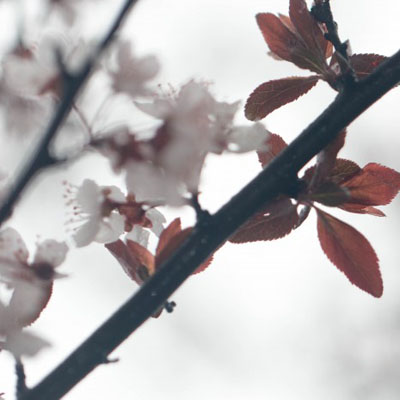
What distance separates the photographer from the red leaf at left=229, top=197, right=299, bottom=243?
1.18 meters

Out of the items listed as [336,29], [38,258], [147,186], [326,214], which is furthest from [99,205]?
[336,29]

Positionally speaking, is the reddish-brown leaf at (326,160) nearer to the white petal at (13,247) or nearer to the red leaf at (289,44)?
the red leaf at (289,44)

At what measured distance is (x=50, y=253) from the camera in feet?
3.50

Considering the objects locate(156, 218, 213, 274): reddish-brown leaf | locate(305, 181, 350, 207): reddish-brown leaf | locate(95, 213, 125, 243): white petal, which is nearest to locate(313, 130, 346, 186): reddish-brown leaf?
locate(305, 181, 350, 207): reddish-brown leaf

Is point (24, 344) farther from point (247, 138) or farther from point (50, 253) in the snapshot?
point (247, 138)

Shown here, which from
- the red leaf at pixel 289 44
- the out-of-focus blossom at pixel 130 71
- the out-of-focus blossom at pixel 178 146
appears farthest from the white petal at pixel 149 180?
the red leaf at pixel 289 44

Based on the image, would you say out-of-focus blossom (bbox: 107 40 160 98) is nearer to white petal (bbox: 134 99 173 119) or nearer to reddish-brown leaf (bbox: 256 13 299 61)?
white petal (bbox: 134 99 173 119)

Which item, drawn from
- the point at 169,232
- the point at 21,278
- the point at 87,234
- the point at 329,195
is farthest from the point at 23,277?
the point at 329,195

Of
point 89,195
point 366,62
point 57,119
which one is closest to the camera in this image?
point 57,119

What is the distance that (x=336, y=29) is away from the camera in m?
1.26

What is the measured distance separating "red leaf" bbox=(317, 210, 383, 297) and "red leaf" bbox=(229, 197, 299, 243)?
0.17ft

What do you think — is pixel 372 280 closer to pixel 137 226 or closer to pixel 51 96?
pixel 137 226

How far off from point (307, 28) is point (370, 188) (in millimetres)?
346

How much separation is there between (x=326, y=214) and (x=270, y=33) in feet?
1.40
